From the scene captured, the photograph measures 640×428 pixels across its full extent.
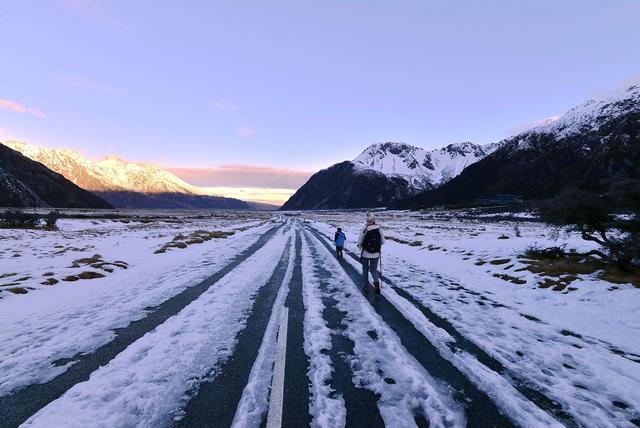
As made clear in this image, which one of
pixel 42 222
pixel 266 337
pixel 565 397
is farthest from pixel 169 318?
pixel 42 222

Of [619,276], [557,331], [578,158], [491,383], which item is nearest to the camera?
[491,383]

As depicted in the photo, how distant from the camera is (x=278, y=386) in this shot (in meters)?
4.39

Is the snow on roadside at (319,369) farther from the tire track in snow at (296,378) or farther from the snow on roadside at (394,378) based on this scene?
the snow on roadside at (394,378)

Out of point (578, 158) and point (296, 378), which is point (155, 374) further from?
point (578, 158)

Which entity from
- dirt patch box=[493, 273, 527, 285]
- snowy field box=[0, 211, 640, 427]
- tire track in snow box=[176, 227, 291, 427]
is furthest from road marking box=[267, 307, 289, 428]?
dirt patch box=[493, 273, 527, 285]

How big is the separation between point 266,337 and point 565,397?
456cm

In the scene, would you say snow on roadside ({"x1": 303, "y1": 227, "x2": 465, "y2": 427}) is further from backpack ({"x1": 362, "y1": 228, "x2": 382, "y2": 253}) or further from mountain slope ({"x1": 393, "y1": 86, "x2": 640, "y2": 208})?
mountain slope ({"x1": 393, "y1": 86, "x2": 640, "y2": 208})

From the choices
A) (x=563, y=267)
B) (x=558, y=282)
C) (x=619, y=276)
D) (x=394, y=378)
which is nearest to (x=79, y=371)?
(x=394, y=378)

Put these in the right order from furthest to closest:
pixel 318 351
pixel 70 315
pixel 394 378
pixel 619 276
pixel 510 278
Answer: pixel 510 278 < pixel 619 276 < pixel 70 315 < pixel 318 351 < pixel 394 378

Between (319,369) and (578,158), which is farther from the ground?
(578,158)

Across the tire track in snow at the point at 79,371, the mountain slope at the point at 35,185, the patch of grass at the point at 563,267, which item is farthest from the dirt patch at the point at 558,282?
the mountain slope at the point at 35,185

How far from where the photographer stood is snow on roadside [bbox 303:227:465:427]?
388 cm

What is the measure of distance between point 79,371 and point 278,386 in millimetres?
3031

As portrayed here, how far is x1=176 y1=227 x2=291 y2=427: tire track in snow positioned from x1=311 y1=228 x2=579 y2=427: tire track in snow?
3.38 metres
